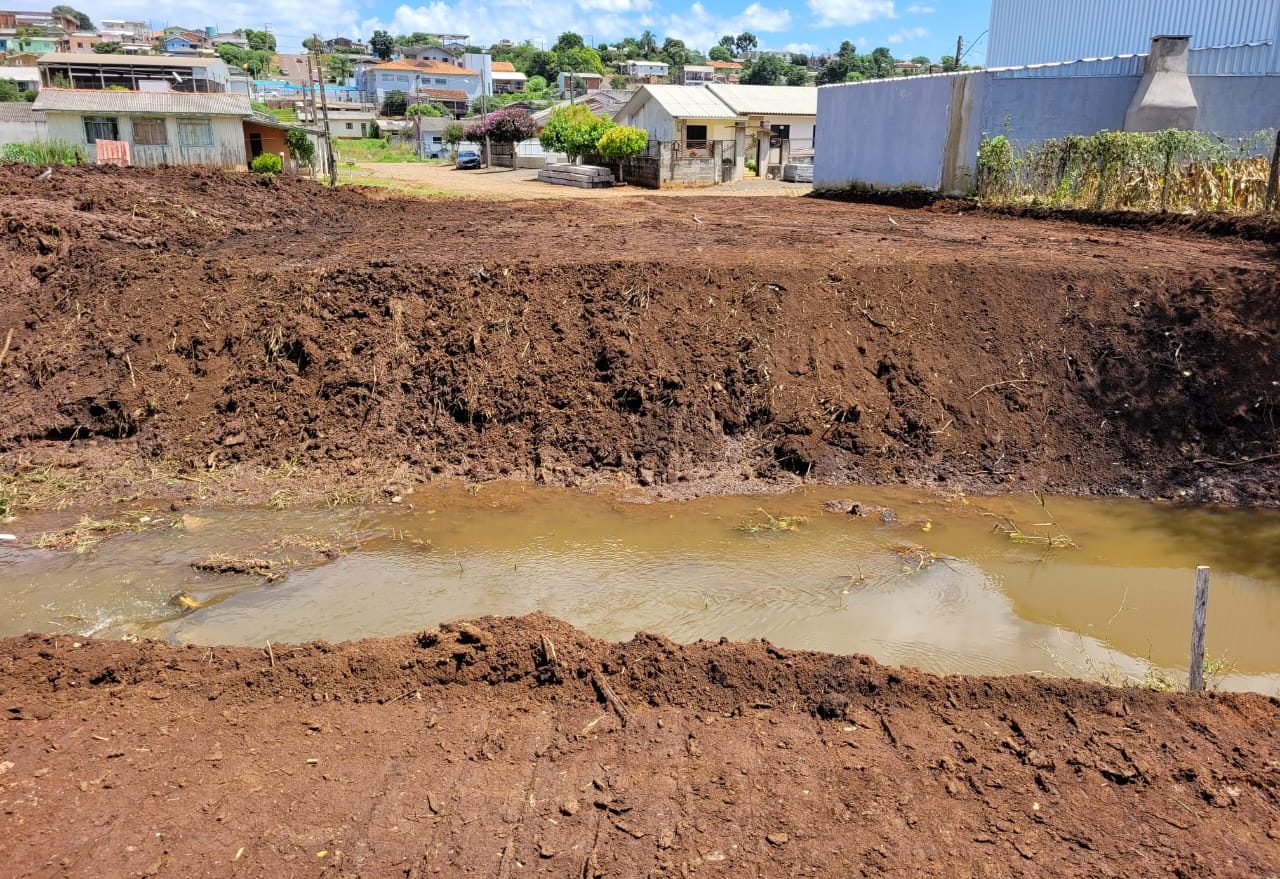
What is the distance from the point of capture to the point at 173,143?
35.4m

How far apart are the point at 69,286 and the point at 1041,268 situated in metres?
12.7

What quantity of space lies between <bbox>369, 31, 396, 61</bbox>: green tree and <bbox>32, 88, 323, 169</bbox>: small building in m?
154

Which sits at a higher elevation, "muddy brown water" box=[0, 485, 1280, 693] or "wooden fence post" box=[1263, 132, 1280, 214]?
"wooden fence post" box=[1263, 132, 1280, 214]

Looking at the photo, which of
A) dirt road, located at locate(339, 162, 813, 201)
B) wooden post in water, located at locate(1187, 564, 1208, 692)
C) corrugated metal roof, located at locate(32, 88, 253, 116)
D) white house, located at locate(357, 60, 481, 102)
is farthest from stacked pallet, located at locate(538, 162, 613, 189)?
white house, located at locate(357, 60, 481, 102)

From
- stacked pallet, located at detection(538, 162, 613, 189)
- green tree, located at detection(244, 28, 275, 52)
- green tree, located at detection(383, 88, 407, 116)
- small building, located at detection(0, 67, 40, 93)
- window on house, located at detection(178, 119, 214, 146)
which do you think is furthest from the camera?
green tree, located at detection(244, 28, 275, 52)

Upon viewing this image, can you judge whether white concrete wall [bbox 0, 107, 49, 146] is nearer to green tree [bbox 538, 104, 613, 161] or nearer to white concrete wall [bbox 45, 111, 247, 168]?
white concrete wall [bbox 45, 111, 247, 168]

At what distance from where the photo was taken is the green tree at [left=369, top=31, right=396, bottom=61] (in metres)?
178

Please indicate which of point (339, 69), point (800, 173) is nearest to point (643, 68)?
point (339, 69)

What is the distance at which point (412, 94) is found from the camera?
106375mm

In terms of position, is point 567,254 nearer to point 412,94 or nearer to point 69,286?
point 69,286

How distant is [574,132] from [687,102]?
7563mm

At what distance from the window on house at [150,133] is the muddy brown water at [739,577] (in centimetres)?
3207

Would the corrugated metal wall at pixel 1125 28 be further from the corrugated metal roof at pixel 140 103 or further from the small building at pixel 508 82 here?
the small building at pixel 508 82

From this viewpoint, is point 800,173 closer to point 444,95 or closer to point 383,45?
point 444,95
